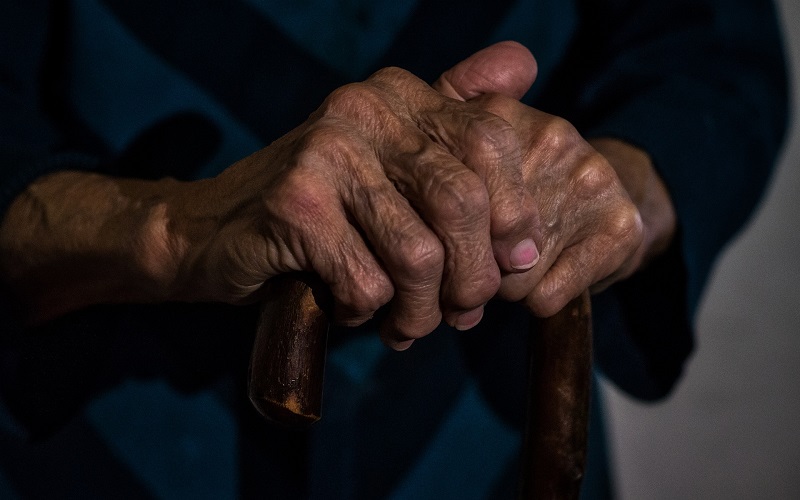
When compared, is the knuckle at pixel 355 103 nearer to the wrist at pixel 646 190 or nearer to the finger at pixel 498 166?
the finger at pixel 498 166

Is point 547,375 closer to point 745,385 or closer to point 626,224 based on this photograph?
point 626,224

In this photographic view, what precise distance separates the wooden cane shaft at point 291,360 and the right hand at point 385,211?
0.7 inches

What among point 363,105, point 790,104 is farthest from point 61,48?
point 790,104

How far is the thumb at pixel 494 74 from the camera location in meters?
0.49

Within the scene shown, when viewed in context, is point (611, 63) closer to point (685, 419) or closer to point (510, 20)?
point (510, 20)

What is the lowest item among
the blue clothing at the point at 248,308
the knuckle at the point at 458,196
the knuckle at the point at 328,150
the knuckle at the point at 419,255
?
the blue clothing at the point at 248,308

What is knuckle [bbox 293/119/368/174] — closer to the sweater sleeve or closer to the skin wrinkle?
the skin wrinkle

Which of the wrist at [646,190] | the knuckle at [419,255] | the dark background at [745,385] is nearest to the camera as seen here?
the knuckle at [419,255]

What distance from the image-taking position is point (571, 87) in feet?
2.73

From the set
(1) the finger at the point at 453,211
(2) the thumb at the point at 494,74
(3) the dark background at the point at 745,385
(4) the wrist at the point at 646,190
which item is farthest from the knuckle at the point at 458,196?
(3) the dark background at the point at 745,385

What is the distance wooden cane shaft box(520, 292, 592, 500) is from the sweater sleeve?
249 millimetres

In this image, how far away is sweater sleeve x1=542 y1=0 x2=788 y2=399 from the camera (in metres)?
0.70

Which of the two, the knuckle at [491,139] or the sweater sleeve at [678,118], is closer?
the knuckle at [491,139]

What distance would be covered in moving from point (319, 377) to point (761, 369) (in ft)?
3.04
